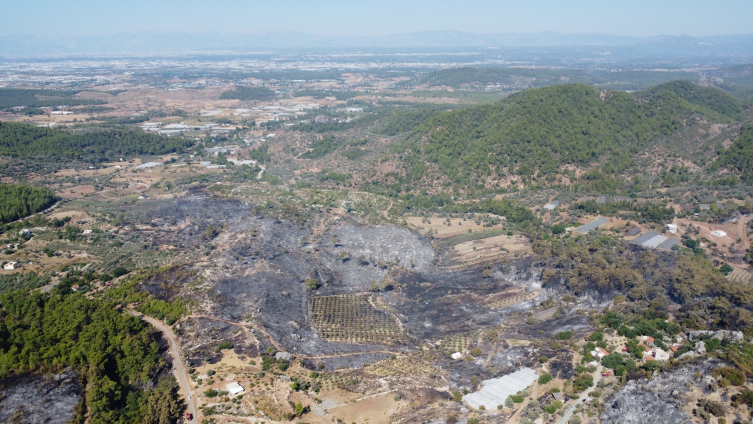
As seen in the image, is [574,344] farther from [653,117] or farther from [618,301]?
[653,117]

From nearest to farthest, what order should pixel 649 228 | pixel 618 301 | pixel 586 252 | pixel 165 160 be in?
pixel 618 301 → pixel 586 252 → pixel 649 228 → pixel 165 160

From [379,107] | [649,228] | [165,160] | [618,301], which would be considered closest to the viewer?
[618,301]

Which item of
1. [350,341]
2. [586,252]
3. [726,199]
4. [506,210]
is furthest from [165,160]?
[726,199]

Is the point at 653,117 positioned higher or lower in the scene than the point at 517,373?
higher

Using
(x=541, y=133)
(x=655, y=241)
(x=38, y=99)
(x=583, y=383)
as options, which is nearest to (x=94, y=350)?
(x=583, y=383)

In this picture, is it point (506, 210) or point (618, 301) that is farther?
point (506, 210)

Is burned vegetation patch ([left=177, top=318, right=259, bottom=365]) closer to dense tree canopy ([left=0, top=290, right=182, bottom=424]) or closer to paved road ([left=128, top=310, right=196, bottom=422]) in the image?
paved road ([left=128, top=310, right=196, bottom=422])

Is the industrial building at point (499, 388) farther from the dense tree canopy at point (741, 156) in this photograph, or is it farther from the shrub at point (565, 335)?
the dense tree canopy at point (741, 156)

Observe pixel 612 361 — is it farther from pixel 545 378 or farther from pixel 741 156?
pixel 741 156
